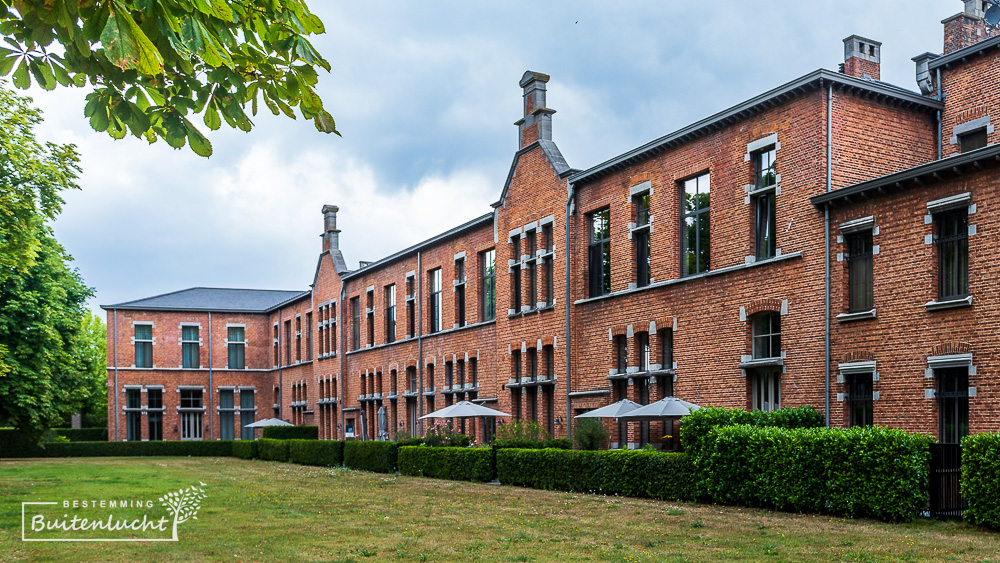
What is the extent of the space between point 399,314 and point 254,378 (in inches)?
926

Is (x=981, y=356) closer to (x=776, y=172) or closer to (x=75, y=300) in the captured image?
(x=776, y=172)

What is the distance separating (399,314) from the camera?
4431cm

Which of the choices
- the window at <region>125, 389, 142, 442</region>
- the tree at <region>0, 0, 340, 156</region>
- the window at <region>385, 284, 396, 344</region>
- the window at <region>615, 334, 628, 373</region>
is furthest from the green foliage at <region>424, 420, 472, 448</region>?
the window at <region>125, 389, 142, 442</region>

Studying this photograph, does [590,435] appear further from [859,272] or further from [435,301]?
[435,301]

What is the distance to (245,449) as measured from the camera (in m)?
49.6

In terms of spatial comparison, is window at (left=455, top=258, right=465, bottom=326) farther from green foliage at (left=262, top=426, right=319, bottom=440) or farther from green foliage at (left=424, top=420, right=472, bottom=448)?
green foliage at (left=262, top=426, right=319, bottom=440)

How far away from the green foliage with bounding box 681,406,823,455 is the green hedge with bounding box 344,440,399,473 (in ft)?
49.8

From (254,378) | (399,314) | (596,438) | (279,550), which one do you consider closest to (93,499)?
(279,550)

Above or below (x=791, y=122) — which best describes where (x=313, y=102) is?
below

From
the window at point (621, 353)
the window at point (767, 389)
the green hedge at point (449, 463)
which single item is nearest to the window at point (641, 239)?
the window at point (621, 353)

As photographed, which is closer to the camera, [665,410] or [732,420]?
[732,420]

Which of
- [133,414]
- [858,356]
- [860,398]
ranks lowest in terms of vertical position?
[133,414]

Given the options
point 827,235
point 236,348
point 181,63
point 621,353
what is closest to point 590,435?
point 621,353

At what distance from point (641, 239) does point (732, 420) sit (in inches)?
353
